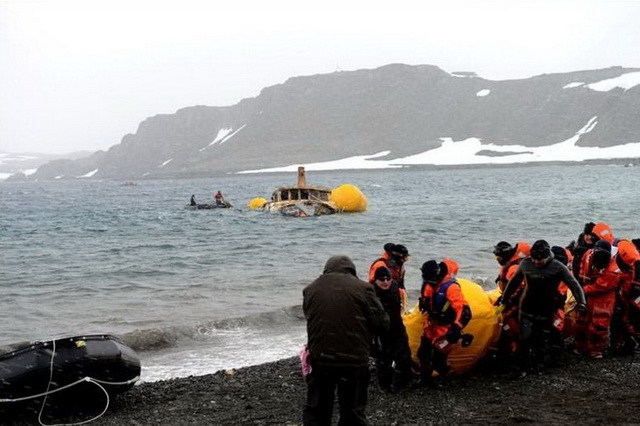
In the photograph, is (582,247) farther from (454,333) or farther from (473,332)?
(454,333)

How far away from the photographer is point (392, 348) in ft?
25.2

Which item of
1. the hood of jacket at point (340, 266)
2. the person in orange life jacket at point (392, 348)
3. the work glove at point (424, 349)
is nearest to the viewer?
the hood of jacket at point (340, 266)

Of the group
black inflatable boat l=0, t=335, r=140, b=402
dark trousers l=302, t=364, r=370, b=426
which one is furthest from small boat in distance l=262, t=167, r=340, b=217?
dark trousers l=302, t=364, r=370, b=426

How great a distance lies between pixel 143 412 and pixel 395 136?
193m

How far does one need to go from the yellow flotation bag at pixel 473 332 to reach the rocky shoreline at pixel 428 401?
0.77ft

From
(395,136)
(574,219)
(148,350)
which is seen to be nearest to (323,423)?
(148,350)

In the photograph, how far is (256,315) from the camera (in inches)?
533

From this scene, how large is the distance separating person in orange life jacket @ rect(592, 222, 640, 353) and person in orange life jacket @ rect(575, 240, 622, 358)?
135mm

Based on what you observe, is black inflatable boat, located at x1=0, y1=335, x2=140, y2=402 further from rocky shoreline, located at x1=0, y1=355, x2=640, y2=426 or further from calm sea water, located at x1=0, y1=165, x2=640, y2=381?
calm sea water, located at x1=0, y1=165, x2=640, y2=381

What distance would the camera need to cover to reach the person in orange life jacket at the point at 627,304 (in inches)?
340

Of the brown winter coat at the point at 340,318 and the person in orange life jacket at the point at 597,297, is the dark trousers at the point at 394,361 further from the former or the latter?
the person in orange life jacket at the point at 597,297

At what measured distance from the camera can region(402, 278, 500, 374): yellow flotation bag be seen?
8039 millimetres

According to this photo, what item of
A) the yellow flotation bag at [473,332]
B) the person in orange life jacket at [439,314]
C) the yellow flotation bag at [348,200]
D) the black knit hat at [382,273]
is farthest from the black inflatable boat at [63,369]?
the yellow flotation bag at [348,200]

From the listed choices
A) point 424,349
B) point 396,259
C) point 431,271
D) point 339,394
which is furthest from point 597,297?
point 339,394
